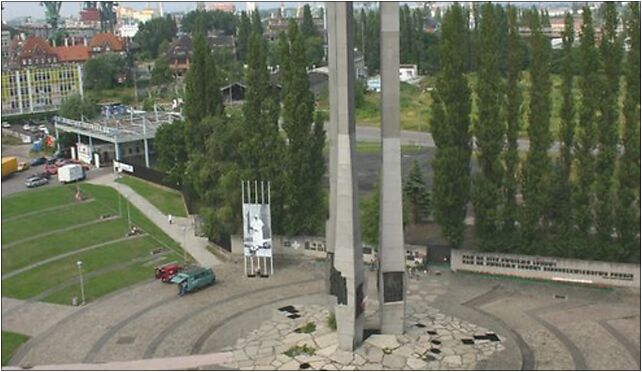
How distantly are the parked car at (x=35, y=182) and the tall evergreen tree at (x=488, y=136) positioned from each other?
1545 inches

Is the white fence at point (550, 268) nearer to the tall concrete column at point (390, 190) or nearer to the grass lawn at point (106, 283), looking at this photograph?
the tall concrete column at point (390, 190)

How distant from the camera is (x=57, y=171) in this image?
64.8m

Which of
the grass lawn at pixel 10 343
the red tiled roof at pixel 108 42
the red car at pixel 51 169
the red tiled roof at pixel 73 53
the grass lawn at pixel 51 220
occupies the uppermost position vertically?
the red tiled roof at pixel 108 42

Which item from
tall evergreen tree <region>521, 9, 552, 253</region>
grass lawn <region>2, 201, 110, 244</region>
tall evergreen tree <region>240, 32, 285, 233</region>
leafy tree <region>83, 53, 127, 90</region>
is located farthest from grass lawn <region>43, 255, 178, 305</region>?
leafy tree <region>83, 53, 127, 90</region>

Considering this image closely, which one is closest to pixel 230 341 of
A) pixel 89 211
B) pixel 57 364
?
pixel 57 364

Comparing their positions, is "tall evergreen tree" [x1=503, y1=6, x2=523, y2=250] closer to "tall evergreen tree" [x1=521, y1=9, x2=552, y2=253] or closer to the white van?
"tall evergreen tree" [x1=521, y1=9, x2=552, y2=253]

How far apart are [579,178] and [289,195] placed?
15.3 metres

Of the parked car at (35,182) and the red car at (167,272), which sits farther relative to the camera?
the parked car at (35,182)

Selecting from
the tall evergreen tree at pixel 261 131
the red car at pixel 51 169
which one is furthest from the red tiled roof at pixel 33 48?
the tall evergreen tree at pixel 261 131

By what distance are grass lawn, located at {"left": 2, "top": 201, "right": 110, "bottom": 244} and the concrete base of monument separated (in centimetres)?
2283

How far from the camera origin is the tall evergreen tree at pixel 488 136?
3531cm

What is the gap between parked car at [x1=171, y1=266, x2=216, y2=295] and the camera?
35500 mm

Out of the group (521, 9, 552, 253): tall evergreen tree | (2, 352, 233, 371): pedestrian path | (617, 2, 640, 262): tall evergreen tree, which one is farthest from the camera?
(521, 9, 552, 253): tall evergreen tree

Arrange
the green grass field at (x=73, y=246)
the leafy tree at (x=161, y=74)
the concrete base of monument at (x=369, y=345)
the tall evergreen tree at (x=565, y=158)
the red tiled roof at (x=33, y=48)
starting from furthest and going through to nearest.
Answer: the leafy tree at (x=161, y=74), the red tiled roof at (x=33, y=48), the green grass field at (x=73, y=246), the tall evergreen tree at (x=565, y=158), the concrete base of monument at (x=369, y=345)
